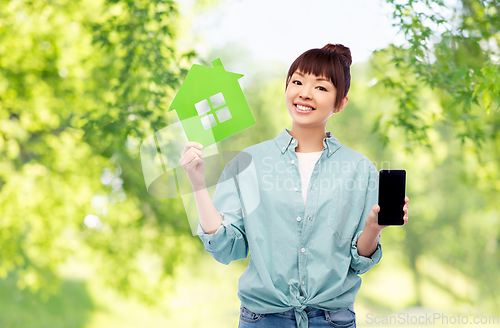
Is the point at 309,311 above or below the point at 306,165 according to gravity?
below

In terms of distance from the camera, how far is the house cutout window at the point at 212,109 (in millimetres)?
1322

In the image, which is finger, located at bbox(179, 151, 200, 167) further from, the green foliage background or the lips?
the green foliage background

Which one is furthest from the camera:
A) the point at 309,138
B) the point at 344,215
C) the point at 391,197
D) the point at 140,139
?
the point at 140,139

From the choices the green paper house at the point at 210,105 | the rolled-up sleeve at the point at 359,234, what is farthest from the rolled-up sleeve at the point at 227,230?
the rolled-up sleeve at the point at 359,234

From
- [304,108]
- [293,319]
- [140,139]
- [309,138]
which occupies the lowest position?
[293,319]

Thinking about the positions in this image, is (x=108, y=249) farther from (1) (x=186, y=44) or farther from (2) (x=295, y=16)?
(2) (x=295, y=16)

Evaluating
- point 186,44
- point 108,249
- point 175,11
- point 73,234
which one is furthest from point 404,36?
point 73,234

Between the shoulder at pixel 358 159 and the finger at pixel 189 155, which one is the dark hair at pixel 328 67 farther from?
the finger at pixel 189 155

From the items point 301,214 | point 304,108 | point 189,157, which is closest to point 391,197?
point 301,214

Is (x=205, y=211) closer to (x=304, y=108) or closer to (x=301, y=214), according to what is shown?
(x=301, y=214)

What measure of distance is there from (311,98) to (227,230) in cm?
52

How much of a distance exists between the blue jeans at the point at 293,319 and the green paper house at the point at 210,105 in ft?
1.91

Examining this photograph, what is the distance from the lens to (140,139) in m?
3.14

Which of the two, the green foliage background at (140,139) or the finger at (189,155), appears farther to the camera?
the green foliage background at (140,139)
